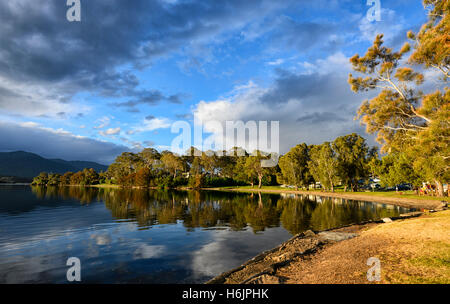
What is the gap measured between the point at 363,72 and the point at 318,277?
23547 millimetres

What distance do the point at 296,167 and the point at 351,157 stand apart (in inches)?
726

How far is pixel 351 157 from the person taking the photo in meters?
63.3

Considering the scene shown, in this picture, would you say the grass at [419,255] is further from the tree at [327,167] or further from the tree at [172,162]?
the tree at [172,162]

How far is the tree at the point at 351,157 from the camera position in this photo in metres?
63.0

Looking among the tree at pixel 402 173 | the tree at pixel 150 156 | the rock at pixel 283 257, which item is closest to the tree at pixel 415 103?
the rock at pixel 283 257

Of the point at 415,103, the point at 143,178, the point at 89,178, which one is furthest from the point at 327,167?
the point at 89,178

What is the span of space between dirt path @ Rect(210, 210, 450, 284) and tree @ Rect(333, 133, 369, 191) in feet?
173

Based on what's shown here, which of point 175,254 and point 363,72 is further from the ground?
point 363,72

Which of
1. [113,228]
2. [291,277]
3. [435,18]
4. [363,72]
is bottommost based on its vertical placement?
[113,228]

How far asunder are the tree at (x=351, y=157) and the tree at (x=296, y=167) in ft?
44.5

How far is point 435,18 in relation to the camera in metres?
18.4
